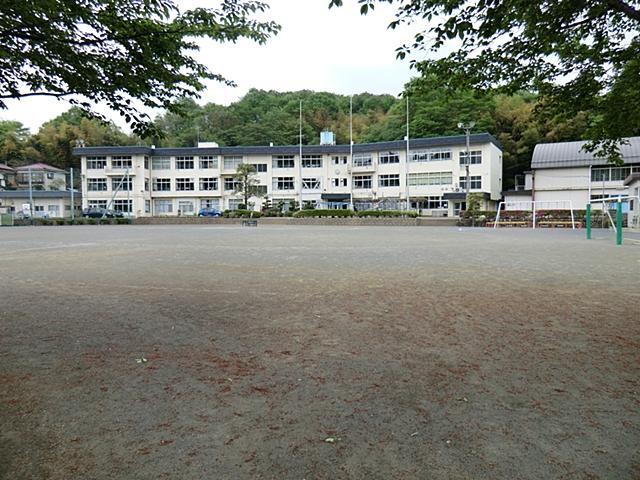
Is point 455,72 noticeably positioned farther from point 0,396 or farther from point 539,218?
point 539,218

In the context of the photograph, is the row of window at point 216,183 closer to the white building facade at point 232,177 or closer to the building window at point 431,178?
the white building facade at point 232,177

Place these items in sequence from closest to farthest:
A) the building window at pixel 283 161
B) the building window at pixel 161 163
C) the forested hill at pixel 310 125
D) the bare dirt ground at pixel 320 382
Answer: the bare dirt ground at pixel 320 382, the forested hill at pixel 310 125, the building window at pixel 283 161, the building window at pixel 161 163

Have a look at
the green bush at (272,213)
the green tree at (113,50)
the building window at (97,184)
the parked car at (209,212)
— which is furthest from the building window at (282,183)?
the green tree at (113,50)

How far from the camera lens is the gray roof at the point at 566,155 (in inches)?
1617

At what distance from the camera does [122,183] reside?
189 ft

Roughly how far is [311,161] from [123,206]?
83.5 ft

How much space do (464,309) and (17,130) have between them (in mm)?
84823

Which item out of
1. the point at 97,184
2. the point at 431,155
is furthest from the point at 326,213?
the point at 97,184

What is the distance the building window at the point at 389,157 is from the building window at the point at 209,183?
2189 cm

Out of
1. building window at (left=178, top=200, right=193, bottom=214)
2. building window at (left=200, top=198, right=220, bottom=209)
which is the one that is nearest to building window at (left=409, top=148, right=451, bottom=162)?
building window at (left=200, top=198, right=220, bottom=209)

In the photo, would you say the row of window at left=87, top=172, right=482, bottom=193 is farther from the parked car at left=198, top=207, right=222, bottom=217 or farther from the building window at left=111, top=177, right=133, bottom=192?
the parked car at left=198, top=207, right=222, bottom=217

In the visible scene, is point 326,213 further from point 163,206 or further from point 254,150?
point 163,206

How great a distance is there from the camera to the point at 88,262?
1215 centimetres

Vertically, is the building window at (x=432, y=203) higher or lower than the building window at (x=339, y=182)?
lower
